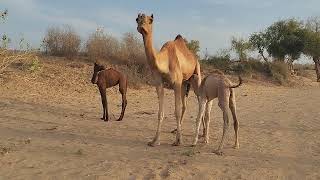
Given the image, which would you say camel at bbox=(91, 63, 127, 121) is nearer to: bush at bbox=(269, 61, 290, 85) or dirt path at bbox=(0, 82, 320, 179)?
dirt path at bbox=(0, 82, 320, 179)

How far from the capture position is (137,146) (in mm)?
9289

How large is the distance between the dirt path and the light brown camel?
738 mm

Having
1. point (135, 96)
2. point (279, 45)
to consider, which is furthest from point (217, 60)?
point (135, 96)

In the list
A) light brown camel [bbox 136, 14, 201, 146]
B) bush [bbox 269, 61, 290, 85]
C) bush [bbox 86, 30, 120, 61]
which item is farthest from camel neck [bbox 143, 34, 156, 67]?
bush [bbox 269, 61, 290, 85]

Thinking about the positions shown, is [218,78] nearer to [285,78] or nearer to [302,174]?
[302,174]

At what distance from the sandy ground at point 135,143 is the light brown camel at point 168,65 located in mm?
735

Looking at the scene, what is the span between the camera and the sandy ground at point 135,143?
746 centimetres

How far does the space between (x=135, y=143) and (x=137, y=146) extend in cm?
32

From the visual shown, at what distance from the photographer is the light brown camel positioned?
29.8 feet

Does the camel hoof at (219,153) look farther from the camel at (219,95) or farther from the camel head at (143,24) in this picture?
the camel head at (143,24)

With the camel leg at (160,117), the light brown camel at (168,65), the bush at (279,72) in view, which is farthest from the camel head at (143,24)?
the bush at (279,72)

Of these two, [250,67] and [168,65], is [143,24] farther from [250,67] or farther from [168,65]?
[250,67]

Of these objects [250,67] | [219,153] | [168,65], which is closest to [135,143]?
[168,65]

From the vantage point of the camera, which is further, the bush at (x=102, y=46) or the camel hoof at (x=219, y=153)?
the bush at (x=102, y=46)
